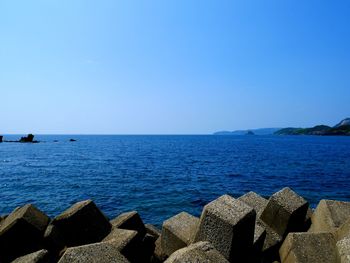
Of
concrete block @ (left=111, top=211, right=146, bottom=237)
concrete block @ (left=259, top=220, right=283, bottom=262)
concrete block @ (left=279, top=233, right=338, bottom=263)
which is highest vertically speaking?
concrete block @ (left=279, top=233, right=338, bottom=263)

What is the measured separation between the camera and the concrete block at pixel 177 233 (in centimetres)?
554

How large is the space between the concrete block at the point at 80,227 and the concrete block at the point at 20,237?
364mm

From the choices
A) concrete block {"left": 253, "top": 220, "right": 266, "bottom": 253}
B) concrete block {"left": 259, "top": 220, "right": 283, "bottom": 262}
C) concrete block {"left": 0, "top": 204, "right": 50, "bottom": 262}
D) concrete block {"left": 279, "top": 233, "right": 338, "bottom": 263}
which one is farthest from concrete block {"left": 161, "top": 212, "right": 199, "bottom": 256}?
concrete block {"left": 0, "top": 204, "right": 50, "bottom": 262}

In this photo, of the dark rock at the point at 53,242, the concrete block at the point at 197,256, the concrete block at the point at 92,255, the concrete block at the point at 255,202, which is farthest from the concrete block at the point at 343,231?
the dark rock at the point at 53,242

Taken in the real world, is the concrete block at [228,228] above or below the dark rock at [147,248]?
above

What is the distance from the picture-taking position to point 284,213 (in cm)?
591

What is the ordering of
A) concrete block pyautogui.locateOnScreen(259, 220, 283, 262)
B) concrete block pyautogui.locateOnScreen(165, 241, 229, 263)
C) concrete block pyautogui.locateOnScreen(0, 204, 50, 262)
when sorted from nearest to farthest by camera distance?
concrete block pyautogui.locateOnScreen(165, 241, 229, 263), concrete block pyautogui.locateOnScreen(0, 204, 50, 262), concrete block pyautogui.locateOnScreen(259, 220, 283, 262)

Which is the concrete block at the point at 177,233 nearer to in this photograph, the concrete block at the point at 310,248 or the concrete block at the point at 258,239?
the concrete block at the point at 258,239

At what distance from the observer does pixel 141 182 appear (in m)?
23.3

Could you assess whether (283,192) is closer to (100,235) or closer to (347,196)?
(100,235)

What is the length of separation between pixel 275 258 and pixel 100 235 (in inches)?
124

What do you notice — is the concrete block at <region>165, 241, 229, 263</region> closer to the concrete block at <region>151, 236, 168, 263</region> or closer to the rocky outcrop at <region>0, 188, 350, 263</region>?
the rocky outcrop at <region>0, 188, 350, 263</region>

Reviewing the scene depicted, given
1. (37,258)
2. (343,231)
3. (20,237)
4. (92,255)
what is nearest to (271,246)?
(343,231)

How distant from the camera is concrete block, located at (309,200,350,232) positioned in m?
5.39
